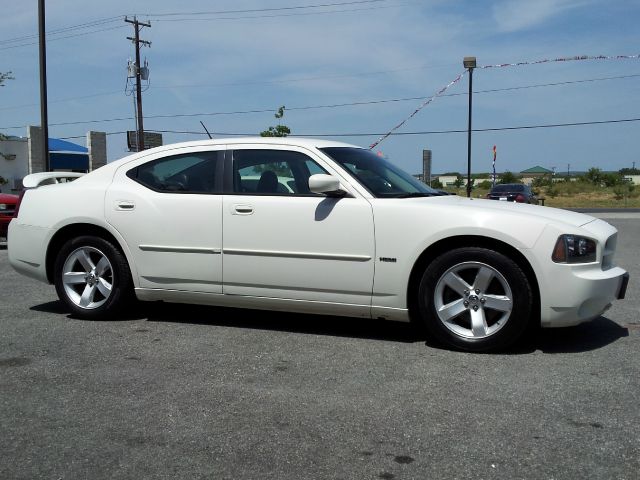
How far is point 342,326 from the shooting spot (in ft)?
18.5

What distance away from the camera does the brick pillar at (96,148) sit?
40031 mm

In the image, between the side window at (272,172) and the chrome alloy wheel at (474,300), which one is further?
the side window at (272,172)

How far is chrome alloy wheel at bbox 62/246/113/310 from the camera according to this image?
A: 5.86m

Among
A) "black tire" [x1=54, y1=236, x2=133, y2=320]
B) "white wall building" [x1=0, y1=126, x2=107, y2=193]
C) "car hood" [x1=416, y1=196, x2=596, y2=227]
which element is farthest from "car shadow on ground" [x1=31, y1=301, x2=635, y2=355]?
"white wall building" [x1=0, y1=126, x2=107, y2=193]

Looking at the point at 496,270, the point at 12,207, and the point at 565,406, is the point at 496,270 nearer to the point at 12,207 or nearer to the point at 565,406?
the point at 565,406

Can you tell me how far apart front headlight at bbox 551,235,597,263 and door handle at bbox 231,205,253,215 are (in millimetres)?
2234

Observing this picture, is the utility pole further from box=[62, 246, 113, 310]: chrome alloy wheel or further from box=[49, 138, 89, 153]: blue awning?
box=[62, 246, 113, 310]: chrome alloy wheel

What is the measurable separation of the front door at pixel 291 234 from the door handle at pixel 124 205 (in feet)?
2.82

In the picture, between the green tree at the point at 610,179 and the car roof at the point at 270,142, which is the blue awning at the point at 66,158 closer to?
the car roof at the point at 270,142

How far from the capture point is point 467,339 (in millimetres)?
4715

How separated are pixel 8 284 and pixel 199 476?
5.97 metres

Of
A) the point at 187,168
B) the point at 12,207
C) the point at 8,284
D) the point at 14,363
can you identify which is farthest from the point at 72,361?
the point at 12,207

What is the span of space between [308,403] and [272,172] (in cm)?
224

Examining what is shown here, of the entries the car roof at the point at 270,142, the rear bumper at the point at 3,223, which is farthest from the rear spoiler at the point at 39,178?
→ the rear bumper at the point at 3,223
